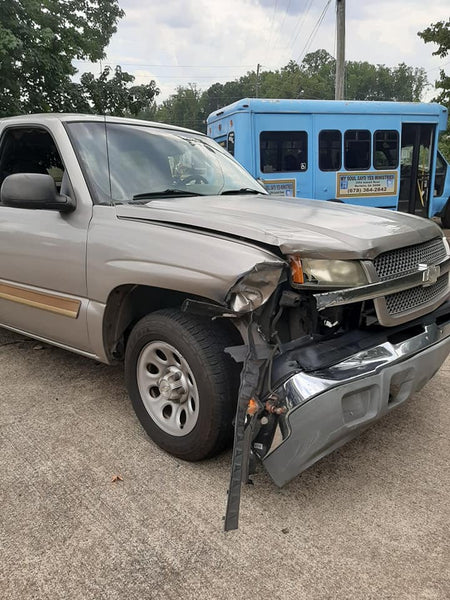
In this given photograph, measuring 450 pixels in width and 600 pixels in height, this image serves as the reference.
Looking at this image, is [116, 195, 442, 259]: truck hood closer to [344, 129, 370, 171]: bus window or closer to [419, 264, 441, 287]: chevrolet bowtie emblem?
[419, 264, 441, 287]: chevrolet bowtie emblem

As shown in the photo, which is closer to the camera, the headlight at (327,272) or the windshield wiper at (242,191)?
the headlight at (327,272)

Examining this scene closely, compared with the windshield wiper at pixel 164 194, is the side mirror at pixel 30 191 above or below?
above

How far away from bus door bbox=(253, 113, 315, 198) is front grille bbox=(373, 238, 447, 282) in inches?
288

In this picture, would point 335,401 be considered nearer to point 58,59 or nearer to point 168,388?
point 168,388

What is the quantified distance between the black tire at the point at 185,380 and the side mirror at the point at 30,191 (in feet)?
3.25

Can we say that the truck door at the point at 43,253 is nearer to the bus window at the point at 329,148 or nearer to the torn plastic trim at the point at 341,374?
the torn plastic trim at the point at 341,374

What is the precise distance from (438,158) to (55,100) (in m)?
9.13

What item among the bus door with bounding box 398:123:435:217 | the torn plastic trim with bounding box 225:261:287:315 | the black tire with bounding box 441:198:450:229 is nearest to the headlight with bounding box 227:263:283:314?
the torn plastic trim with bounding box 225:261:287:315

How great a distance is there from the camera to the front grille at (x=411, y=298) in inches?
99.9

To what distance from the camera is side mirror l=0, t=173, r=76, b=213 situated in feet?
9.50

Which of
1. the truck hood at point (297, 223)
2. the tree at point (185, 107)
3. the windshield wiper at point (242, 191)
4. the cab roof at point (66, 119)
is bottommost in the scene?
the truck hood at point (297, 223)

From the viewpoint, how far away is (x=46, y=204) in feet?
9.73

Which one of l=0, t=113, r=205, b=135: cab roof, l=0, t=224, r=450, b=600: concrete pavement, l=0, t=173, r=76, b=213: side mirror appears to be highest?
l=0, t=113, r=205, b=135: cab roof

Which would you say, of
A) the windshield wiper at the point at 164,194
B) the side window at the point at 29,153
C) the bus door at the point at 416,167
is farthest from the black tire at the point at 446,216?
the side window at the point at 29,153
